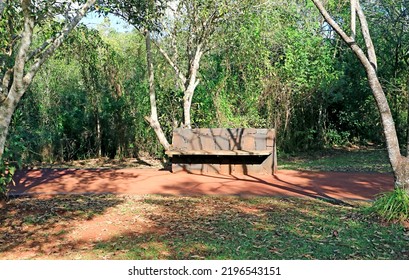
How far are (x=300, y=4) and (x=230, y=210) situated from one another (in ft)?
35.3

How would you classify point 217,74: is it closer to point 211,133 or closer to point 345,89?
point 211,133

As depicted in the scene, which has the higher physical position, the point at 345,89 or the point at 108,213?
the point at 345,89

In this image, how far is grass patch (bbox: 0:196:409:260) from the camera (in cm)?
410

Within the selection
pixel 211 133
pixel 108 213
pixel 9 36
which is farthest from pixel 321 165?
pixel 9 36

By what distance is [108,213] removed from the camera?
5.55 metres

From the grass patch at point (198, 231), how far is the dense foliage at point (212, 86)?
5.64 meters

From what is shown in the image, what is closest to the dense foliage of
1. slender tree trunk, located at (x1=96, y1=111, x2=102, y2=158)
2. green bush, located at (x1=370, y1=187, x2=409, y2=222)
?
slender tree trunk, located at (x1=96, y1=111, x2=102, y2=158)

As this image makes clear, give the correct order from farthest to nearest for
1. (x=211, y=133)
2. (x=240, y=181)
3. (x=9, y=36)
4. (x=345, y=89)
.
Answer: (x=345, y=89), (x=211, y=133), (x=240, y=181), (x=9, y=36)

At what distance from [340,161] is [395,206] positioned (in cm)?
625

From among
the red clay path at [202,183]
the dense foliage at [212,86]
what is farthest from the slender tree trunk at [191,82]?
the red clay path at [202,183]

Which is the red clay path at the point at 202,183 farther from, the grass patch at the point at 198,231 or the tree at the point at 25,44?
the tree at the point at 25,44

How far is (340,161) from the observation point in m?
11.2

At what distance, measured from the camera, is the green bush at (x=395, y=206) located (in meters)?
5.01

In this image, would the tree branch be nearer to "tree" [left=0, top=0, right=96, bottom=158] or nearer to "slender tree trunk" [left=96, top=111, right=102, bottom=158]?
"tree" [left=0, top=0, right=96, bottom=158]
